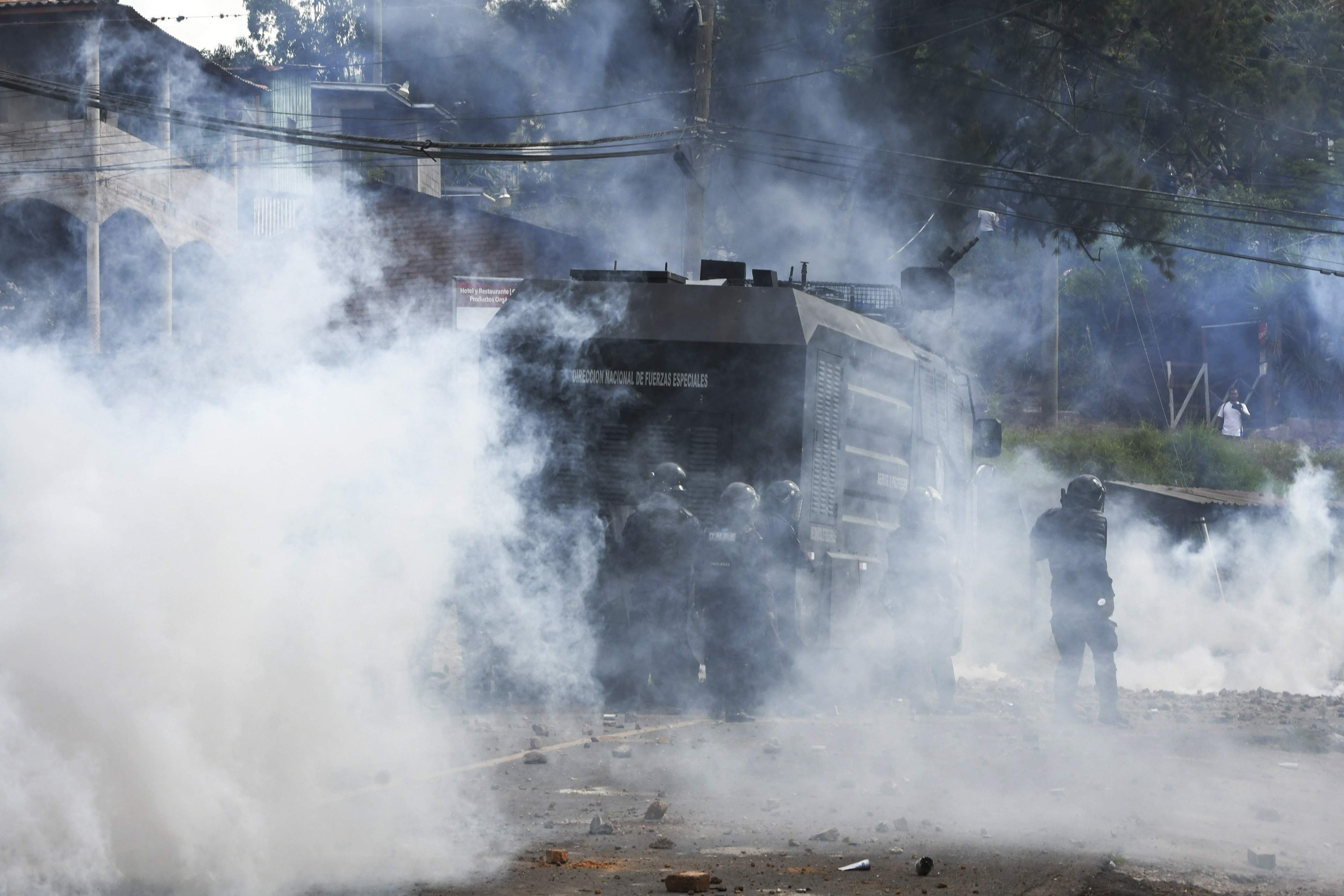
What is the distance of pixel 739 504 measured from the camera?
9.34 metres

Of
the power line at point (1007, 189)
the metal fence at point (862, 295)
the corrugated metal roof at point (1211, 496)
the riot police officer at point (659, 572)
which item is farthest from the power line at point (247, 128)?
Result: the corrugated metal roof at point (1211, 496)

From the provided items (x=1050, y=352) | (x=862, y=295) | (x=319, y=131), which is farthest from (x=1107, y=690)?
(x=1050, y=352)

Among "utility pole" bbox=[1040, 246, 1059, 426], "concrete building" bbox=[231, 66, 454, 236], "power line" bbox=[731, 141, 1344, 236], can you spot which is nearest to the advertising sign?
"concrete building" bbox=[231, 66, 454, 236]

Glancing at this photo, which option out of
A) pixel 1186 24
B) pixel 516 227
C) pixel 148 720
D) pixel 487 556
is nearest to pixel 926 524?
pixel 487 556

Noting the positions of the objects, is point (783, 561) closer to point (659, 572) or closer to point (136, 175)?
point (659, 572)

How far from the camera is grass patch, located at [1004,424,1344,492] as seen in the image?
67.3 ft

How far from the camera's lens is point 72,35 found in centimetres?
1279

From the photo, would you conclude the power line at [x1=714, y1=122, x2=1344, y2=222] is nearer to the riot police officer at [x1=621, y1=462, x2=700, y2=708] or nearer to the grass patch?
the grass patch

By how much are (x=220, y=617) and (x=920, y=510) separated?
680cm

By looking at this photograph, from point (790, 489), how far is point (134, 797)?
607 centimetres

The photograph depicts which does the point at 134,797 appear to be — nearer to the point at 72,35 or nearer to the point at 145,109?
the point at 145,109

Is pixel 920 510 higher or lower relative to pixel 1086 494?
lower

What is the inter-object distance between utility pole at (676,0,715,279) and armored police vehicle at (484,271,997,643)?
20.2ft

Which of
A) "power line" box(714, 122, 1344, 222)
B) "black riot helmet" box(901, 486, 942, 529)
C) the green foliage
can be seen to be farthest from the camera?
the green foliage
